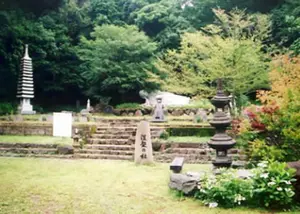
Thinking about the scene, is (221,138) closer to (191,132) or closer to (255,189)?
(255,189)

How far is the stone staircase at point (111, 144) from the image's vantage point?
10947 millimetres

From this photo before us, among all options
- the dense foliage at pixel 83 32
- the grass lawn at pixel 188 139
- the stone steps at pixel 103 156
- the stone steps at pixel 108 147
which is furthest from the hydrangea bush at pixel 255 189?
the dense foliage at pixel 83 32

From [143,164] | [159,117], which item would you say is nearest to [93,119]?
[159,117]

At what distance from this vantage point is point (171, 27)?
26891mm

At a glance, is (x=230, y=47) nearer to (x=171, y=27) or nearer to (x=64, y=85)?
(x=171, y=27)

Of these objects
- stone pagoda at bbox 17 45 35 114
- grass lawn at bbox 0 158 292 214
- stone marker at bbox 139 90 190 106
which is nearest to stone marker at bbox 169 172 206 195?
grass lawn at bbox 0 158 292 214

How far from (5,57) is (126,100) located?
363 inches

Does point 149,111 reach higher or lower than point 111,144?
higher

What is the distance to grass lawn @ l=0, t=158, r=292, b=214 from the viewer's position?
207 inches

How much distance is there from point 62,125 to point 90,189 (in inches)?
262

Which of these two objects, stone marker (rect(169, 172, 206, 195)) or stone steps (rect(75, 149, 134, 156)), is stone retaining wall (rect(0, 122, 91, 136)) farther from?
stone marker (rect(169, 172, 206, 195))

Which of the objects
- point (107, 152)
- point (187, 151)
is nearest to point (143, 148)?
point (187, 151)

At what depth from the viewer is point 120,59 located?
23.2 meters

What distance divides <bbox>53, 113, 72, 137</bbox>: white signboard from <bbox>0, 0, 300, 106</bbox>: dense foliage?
974 centimetres
